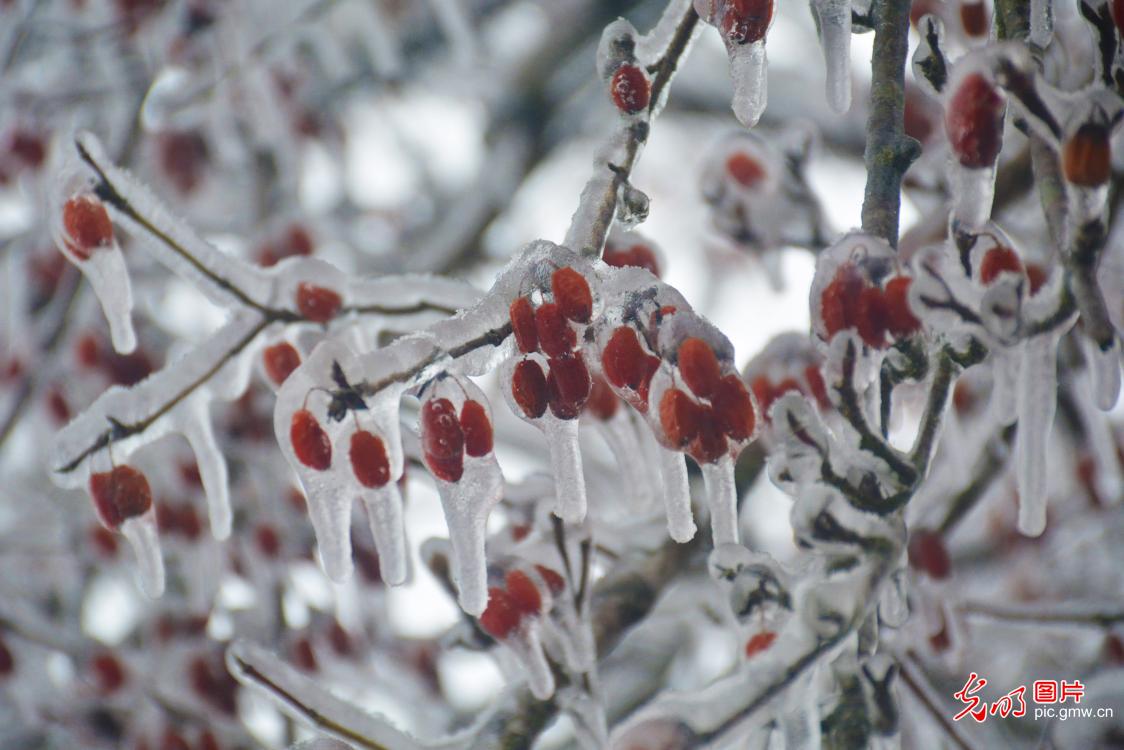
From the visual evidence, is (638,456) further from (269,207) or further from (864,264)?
(269,207)

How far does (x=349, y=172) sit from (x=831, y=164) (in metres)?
2.10

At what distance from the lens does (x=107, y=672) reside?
3074 mm

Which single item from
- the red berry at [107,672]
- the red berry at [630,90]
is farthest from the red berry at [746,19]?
the red berry at [107,672]

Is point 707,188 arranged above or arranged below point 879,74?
above

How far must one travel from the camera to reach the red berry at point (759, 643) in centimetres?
134

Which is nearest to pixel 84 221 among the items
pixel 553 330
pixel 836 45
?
pixel 553 330

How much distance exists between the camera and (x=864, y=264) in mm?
1219

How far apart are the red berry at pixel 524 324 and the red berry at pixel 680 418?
16 cm

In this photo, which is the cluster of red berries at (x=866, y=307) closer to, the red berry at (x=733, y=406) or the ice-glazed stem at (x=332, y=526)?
the red berry at (x=733, y=406)

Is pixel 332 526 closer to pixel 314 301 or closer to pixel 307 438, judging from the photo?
pixel 307 438

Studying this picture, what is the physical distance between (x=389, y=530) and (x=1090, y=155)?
2.96 feet

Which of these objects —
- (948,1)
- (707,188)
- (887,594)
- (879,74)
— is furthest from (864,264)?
(707,188)

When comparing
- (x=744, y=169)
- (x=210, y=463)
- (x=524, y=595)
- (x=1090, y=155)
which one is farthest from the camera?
Result: (x=744, y=169)

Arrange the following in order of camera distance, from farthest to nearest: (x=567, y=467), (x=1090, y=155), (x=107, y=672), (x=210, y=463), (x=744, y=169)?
(x=107, y=672) < (x=744, y=169) < (x=210, y=463) < (x=567, y=467) < (x=1090, y=155)
